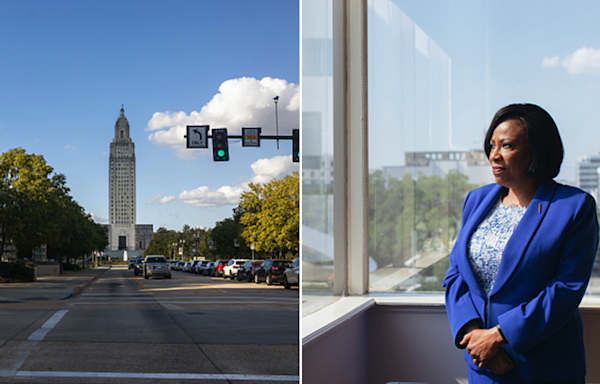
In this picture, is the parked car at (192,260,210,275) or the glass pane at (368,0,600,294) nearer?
the glass pane at (368,0,600,294)

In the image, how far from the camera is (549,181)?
2.91m

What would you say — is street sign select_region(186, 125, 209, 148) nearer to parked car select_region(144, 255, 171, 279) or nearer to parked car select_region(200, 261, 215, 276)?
parked car select_region(144, 255, 171, 279)

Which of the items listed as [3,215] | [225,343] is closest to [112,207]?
[3,215]

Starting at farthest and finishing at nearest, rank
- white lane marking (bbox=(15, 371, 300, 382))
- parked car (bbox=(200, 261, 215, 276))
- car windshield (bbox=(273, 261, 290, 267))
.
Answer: parked car (bbox=(200, 261, 215, 276)) < car windshield (bbox=(273, 261, 290, 267)) < white lane marking (bbox=(15, 371, 300, 382))

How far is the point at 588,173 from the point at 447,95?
1.33 m

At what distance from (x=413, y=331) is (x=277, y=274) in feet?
70.0

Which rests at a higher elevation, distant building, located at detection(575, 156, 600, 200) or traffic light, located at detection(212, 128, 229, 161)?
traffic light, located at detection(212, 128, 229, 161)

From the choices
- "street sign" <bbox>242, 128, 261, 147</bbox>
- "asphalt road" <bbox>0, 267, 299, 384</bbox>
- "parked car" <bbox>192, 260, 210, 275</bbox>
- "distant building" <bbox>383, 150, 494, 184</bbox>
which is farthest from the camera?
"parked car" <bbox>192, 260, 210, 275</bbox>

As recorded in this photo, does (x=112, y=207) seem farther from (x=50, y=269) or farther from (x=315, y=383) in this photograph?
(x=315, y=383)

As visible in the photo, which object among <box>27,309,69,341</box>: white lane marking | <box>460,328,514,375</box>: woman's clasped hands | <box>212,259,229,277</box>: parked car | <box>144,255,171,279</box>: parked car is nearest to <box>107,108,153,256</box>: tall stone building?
<box>212,259,229,277</box>: parked car

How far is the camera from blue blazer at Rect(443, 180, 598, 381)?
262 cm

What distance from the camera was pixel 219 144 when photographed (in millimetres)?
17859

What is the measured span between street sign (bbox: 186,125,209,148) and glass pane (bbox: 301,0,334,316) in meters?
13.8

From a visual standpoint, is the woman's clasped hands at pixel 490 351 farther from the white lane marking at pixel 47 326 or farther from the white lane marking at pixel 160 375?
the white lane marking at pixel 47 326
